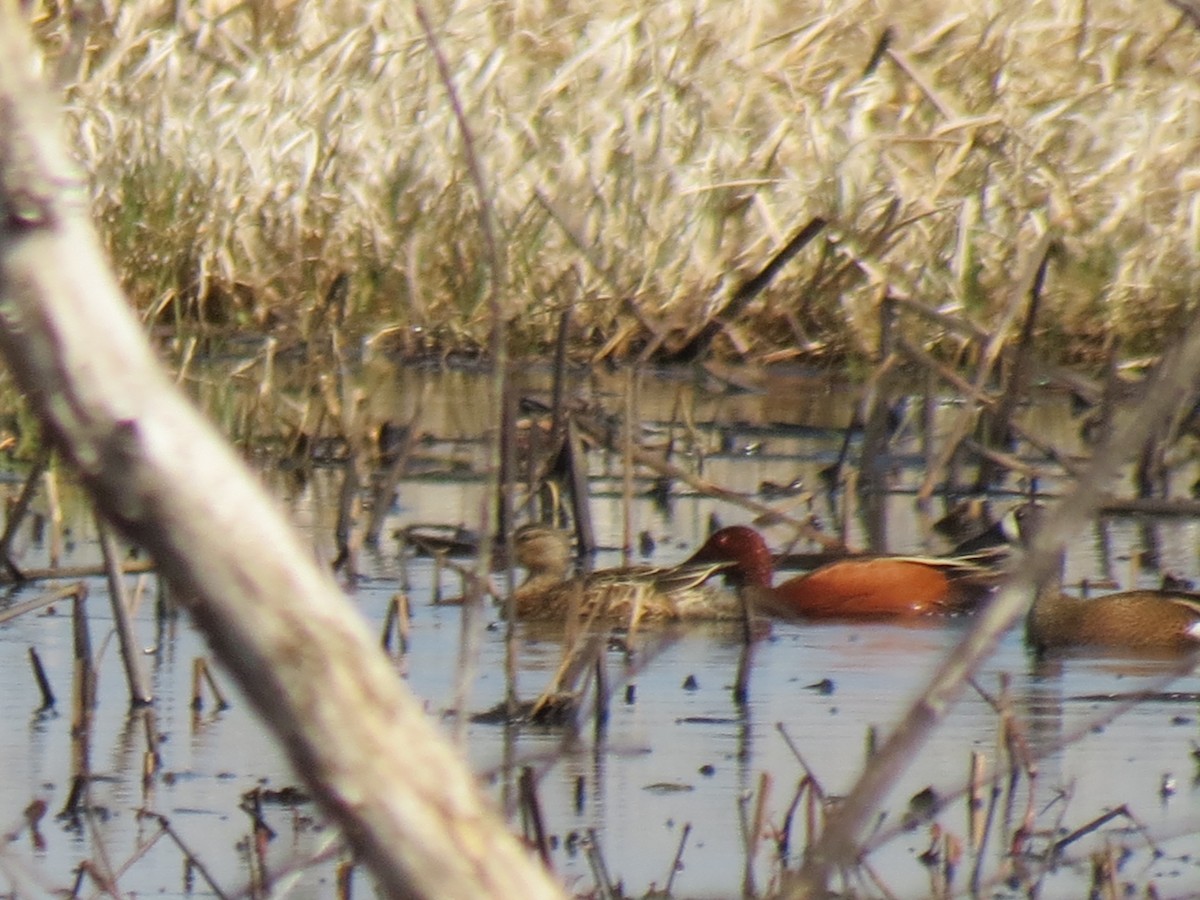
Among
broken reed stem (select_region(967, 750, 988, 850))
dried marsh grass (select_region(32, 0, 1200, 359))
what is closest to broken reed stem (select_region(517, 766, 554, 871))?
broken reed stem (select_region(967, 750, 988, 850))

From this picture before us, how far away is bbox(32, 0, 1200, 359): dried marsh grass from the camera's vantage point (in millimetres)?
13445

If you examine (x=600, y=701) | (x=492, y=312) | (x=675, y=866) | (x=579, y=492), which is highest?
(x=492, y=312)

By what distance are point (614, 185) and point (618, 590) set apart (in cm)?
657

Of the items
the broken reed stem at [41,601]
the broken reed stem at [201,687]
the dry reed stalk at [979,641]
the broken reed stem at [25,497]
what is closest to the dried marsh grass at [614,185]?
the broken reed stem at [25,497]

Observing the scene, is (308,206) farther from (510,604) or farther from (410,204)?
(510,604)

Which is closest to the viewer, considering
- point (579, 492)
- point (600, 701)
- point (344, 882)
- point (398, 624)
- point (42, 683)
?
point (344, 882)

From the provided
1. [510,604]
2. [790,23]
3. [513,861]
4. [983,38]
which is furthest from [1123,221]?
[513,861]

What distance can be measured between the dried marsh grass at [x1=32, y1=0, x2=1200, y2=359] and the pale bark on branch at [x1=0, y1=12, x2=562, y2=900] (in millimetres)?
11276

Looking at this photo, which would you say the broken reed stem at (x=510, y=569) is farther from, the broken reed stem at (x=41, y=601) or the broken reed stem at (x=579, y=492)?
the broken reed stem at (x=41, y=601)

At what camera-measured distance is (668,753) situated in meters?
5.19

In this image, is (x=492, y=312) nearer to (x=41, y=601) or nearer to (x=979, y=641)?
(x=979, y=641)

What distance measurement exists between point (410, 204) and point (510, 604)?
9533 mm

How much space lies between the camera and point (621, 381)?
12742mm

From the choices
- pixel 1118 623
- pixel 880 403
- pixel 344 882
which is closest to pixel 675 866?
pixel 344 882
